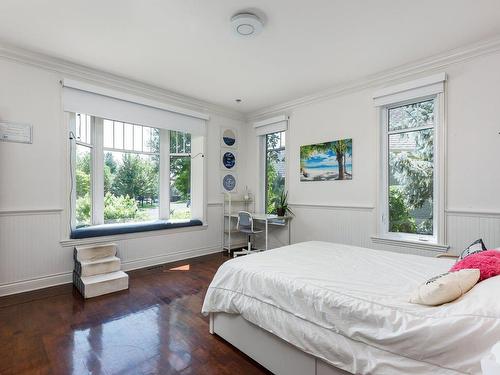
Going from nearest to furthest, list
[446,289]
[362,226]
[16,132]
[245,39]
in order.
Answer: [446,289]
[245,39]
[16,132]
[362,226]

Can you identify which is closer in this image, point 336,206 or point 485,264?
point 485,264

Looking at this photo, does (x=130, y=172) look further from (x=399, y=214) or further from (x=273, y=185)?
(x=399, y=214)

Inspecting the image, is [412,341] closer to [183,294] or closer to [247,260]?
[247,260]

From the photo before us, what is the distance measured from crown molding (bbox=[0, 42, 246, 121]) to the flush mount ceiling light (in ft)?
6.47

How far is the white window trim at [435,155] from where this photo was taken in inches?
119

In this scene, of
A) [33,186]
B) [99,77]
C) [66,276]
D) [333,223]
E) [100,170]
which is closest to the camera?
[33,186]

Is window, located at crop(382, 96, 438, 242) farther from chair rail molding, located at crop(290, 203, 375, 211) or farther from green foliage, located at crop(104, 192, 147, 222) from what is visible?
green foliage, located at crop(104, 192, 147, 222)

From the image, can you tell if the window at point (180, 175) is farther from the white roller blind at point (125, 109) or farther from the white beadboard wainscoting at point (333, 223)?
the white beadboard wainscoting at point (333, 223)

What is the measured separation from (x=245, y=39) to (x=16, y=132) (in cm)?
271

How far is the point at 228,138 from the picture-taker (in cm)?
512

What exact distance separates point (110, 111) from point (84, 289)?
7.36ft

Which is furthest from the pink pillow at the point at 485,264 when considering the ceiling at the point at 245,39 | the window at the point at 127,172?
the window at the point at 127,172

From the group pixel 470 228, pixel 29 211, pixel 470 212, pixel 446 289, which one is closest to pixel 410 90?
pixel 470 212

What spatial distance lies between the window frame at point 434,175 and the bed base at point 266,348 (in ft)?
7.80
